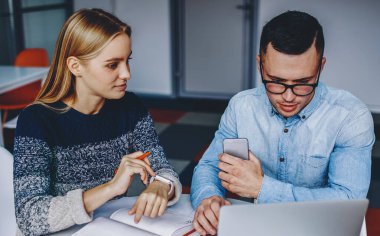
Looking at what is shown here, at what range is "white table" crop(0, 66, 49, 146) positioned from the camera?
329 cm

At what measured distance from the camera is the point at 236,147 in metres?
1.28

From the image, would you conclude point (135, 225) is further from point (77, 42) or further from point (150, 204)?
point (77, 42)

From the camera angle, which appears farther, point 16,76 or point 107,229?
point 16,76

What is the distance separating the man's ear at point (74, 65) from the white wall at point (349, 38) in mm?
3859

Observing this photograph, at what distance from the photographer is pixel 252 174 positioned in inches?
52.4

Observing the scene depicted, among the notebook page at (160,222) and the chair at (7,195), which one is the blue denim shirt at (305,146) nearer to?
the notebook page at (160,222)

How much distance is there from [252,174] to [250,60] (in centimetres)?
450

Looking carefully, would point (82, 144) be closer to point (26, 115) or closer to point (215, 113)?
point (26, 115)

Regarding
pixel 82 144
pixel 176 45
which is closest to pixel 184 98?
pixel 176 45

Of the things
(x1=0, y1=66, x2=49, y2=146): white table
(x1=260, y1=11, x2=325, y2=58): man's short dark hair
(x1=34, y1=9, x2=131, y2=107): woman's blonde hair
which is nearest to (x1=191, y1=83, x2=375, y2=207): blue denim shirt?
(x1=260, y1=11, x2=325, y2=58): man's short dark hair

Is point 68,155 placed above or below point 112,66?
below

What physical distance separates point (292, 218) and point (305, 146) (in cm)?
66

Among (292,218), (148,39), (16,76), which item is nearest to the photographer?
(292,218)

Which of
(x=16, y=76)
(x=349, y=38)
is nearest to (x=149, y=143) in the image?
(x=16, y=76)
